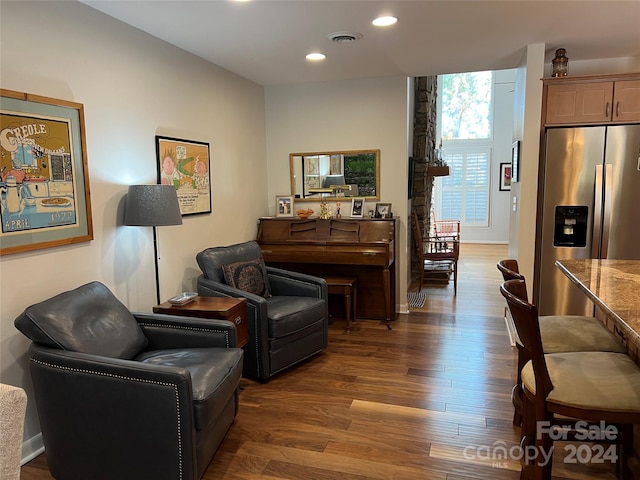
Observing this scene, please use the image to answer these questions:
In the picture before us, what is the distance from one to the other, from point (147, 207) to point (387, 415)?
1.98 meters

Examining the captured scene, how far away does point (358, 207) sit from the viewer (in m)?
4.83

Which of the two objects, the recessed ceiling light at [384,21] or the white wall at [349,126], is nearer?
the recessed ceiling light at [384,21]

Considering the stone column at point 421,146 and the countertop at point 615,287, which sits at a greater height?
the stone column at point 421,146

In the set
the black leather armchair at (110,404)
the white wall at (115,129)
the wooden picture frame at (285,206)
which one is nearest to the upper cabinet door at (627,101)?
the wooden picture frame at (285,206)

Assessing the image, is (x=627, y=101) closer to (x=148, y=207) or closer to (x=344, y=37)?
(x=344, y=37)

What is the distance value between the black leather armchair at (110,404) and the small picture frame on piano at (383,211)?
2.83 meters

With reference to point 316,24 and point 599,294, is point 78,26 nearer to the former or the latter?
point 316,24

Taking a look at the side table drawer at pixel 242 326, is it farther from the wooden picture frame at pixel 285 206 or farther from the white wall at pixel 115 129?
the wooden picture frame at pixel 285 206

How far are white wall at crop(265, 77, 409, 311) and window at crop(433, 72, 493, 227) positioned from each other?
5364 millimetres

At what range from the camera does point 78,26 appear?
2.56m

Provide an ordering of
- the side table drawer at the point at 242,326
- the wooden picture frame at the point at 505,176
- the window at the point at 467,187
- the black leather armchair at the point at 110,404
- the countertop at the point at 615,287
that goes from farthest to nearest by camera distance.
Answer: the window at the point at 467,187 → the wooden picture frame at the point at 505,176 → the side table drawer at the point at 242,326 → the black leather armchair at the point at 110,404 → the countertop at the point at 615,287

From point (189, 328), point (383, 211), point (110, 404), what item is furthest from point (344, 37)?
point (110, 404)

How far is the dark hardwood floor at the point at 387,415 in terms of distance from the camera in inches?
88.0

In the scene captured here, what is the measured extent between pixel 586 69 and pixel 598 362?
342 cm
